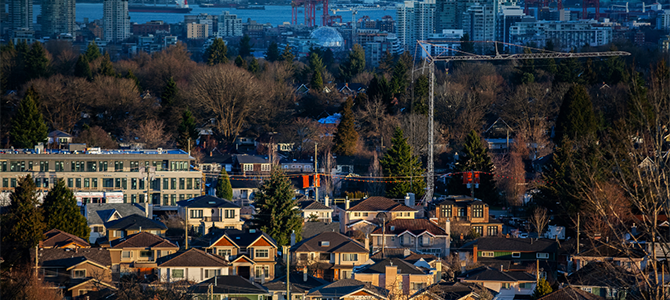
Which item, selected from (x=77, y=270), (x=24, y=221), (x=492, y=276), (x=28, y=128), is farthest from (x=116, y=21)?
(x=492, y=276)

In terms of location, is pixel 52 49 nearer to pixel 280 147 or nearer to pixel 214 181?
pixel 280 147

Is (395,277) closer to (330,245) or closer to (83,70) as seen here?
(330,245)

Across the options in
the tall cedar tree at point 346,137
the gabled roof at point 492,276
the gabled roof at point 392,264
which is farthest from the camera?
the tall cedar tree at point 346,137

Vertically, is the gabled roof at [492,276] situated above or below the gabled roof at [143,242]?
below

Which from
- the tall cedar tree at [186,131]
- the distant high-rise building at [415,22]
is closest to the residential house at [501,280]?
the tall cedar tree at [186,131]

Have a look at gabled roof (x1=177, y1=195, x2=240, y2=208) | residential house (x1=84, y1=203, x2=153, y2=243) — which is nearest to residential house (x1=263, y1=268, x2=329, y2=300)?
gabled roof (x1=177, y1=195, x2=240, y2=208)

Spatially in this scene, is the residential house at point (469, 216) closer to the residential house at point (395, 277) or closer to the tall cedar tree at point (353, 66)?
the residential house at point (395, 277)

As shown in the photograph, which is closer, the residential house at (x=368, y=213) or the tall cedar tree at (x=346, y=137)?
the residential house at (x=368, y=213)
